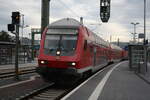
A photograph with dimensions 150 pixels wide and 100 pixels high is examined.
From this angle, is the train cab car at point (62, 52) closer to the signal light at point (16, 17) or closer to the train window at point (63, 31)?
the train window at point (63, 31)

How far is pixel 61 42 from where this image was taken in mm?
14164

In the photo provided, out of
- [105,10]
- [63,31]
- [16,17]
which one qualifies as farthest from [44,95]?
[105,10]

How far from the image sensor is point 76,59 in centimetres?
1356

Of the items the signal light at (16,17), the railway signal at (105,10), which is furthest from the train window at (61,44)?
the railway signal at (105,10)

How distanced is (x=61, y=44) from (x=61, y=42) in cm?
13

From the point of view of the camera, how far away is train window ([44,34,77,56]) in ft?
45.6

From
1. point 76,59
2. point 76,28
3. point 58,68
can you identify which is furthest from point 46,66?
point 76,28

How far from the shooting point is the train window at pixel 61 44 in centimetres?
1390

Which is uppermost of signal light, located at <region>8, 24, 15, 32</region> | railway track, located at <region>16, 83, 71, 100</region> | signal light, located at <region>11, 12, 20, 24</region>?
signal light, located at <region>11, 12, 20, 24</region>

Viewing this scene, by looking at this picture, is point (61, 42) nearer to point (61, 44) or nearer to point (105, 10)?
point (61, 44)

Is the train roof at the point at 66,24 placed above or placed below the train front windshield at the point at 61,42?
above

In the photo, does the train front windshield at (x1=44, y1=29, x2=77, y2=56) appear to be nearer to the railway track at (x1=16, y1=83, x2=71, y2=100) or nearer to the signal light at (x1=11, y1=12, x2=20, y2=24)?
the railway track at (x1=16, y1=83, x2=71, y2=100)

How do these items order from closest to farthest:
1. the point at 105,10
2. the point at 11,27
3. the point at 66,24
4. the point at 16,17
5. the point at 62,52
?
the point at 62,52 → the point at 66,24 → the point at 11,27 → the point at 16,17 → the point at 105,10

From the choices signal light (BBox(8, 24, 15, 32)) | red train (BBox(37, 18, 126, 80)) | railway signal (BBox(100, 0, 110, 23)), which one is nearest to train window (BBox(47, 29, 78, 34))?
red train (BBox(37, 18, 126, 80))
